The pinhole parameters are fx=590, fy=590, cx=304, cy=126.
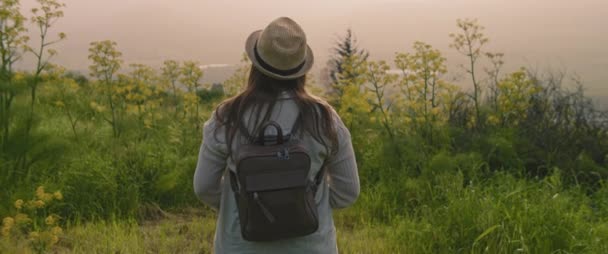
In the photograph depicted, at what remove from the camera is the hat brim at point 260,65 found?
2072 mm

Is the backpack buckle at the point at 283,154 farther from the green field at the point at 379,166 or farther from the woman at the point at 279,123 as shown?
the green field at the point at 379,166

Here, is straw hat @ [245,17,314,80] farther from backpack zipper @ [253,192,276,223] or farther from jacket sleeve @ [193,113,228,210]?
backpack zipper @ [253,192,276,223]

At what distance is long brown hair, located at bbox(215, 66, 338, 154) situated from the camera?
2.04 metres

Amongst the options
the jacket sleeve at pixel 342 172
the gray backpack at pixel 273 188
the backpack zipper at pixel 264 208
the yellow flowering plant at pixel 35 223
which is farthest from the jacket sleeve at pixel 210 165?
the yellow flowering plant at pixel 35 223

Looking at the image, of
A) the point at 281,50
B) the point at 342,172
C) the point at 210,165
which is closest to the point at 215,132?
the point at 210,165

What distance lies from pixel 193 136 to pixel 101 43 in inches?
52.1

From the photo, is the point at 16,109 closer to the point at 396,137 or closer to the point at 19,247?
the point at 19,247

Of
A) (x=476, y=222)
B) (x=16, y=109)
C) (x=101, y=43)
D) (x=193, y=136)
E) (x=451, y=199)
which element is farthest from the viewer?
(x=193, y=136)

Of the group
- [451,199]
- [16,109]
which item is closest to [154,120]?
[16,109]

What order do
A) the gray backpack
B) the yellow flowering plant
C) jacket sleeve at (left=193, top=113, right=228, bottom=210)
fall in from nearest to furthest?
the gray backpack, jacket sleeve at (left=193, top=113, right=228, bottom=210), the yellow flowering plant

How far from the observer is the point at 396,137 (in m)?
5.33

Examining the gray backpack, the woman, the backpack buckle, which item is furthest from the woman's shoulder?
the backpack buckle

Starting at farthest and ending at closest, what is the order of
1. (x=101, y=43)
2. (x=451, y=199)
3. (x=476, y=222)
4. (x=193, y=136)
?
1. (x=193, y=136)
2. (x=101, y=43)
3. (x=451, y=199)
4. (x=476, y=222)

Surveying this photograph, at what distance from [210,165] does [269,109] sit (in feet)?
1.01
